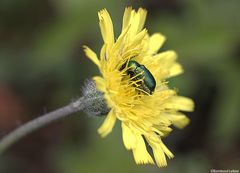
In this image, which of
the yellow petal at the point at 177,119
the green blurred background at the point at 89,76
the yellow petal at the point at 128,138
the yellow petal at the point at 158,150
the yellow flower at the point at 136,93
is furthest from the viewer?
the green blurred background at the point at 89,76

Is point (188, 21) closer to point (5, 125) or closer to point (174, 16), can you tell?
point (174, 16)

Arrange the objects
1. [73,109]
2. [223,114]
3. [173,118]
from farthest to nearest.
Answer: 1. [223,114]
2. [173,118]
3. [73,109]

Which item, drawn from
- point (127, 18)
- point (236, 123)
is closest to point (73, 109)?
point (127, 18)

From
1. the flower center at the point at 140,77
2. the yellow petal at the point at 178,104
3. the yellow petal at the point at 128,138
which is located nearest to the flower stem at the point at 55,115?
the yellow petal at the point at 128,138

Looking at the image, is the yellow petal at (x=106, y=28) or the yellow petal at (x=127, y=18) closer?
the yellow petal at (x=106, y=28)

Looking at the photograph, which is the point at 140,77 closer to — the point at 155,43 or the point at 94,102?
the point at 94,102

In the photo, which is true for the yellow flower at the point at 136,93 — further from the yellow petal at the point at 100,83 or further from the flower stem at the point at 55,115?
the flower stem at the point at 55,115

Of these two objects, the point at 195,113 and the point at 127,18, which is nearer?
the point at 127,18
